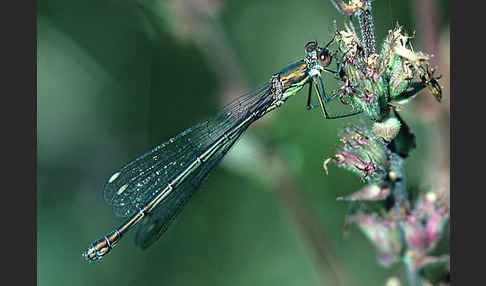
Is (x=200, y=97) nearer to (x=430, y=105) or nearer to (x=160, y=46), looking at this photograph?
(x=160, y=46)

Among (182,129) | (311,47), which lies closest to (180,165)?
(182,129)

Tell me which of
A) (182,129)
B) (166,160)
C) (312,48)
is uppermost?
(182,129)

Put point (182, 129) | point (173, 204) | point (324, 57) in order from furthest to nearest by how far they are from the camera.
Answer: point (182, 129)
point (173, 204)
point (324, 57)

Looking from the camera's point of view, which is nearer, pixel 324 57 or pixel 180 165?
pixel 324 57

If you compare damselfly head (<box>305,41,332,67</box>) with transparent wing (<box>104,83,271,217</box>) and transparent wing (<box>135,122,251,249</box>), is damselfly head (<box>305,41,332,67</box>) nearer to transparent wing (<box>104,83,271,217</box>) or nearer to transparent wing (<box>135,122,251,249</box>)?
transparent wing (<box>104,83,271,217</box>)

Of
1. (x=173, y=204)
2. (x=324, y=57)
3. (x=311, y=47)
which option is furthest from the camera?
(x=173, y=204)

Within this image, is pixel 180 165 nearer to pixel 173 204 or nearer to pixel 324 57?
pixel 173 204

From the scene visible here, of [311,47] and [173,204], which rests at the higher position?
[311,47]

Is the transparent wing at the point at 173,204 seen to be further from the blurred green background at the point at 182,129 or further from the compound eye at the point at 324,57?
the compound eye at the point at 324,57

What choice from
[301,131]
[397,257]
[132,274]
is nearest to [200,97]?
[301,131]
